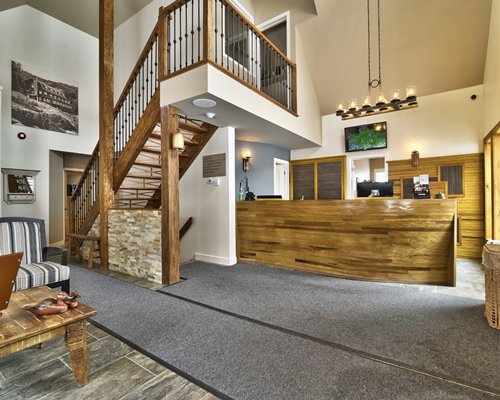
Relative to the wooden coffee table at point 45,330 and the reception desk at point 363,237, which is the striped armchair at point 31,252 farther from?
the reception desk at point 363,237

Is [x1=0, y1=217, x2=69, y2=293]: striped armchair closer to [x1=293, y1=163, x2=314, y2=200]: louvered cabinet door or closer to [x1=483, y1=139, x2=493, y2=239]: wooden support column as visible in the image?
[x1=293, y1=163, x2=314, y2=200]: louvered cabinet door

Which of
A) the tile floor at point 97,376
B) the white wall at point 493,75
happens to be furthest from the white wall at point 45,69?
the white wall at point 493,75

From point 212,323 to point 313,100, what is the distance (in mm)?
5623

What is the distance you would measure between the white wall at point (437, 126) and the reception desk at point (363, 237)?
101 inches

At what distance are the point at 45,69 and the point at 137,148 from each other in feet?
15.3

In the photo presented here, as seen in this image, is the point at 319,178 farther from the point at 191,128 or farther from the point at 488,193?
the point at 191,128

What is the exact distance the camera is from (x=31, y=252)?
9.43 feet

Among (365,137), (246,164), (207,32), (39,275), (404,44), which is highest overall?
(404,44)

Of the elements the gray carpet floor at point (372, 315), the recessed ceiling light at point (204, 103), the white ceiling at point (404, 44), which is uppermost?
the white ceiling at point (404, 44)

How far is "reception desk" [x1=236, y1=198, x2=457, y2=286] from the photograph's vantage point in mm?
3551

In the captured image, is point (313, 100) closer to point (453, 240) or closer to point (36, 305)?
point (453, 240)

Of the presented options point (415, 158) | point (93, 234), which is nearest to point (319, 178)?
point (415, 158)

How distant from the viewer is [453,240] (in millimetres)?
3428

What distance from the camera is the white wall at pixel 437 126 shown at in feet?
17.0
